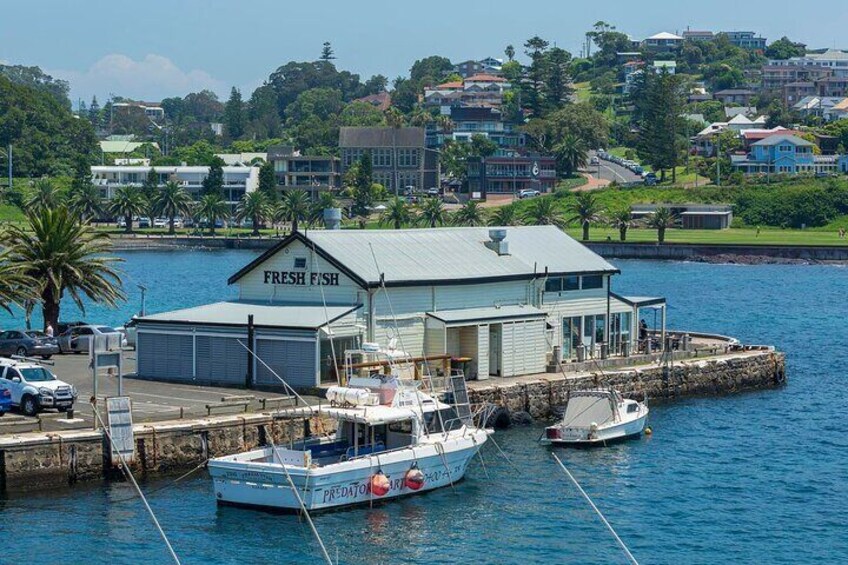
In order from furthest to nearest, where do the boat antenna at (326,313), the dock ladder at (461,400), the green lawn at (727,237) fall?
the green lawn at (727,237) → the boat antenna at (326,313) → the dock ladder at (461,400)

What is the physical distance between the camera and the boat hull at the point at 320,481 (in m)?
41.7

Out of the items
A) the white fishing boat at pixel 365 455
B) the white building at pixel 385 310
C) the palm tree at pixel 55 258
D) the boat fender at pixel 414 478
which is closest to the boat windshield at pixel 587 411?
the white building at pixel 385 310

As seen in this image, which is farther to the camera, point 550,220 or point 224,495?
point 550,220

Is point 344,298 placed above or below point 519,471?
above

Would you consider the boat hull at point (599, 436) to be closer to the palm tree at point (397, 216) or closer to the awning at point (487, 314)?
the awning at point (487, 314)

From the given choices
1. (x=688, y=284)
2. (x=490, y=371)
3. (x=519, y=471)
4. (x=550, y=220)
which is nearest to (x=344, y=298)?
(x=490, y=371)

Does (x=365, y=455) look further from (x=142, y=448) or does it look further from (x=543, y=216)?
(x=543, y=216)

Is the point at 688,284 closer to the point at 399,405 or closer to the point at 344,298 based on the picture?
the point at 344,298

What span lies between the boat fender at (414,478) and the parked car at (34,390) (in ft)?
35.3

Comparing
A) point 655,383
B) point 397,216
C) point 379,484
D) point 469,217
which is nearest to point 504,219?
point 469,217

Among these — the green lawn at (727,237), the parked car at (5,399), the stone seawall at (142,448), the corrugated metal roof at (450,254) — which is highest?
the corrugated metal roof at (450,254)

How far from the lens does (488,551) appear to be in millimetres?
40562

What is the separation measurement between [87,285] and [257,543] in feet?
92.2

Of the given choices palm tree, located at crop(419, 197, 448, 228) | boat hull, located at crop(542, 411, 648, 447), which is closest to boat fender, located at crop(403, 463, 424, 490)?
boat hull, located at crop(542, 411, 648, 447)
